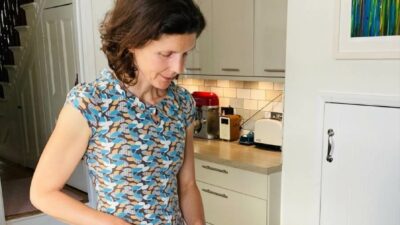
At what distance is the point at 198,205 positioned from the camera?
1218mm

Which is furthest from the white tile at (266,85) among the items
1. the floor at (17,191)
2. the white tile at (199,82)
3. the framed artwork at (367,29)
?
the floor at (17,191)

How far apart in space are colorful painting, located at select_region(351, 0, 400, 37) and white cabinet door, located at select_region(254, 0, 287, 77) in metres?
0.74

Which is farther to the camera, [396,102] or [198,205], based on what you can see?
[396,102]

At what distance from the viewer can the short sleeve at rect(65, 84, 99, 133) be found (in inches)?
36.6

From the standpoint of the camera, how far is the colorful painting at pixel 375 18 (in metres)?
1.71

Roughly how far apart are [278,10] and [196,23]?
1.76 m

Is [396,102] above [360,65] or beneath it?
beneath

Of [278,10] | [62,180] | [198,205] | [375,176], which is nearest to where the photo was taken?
[62,180]

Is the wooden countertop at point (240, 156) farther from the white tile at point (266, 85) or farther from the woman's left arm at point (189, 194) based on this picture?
the woman's left arm at point (189, 194)

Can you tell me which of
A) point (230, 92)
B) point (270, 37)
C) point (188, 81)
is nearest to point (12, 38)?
point (188, 81)

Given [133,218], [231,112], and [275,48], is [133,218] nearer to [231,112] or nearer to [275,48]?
[275,48]

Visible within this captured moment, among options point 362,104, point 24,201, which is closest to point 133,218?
point 362,104

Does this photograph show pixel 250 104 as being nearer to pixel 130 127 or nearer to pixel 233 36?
pixel 233 36

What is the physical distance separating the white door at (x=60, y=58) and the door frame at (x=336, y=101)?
6.52ft
